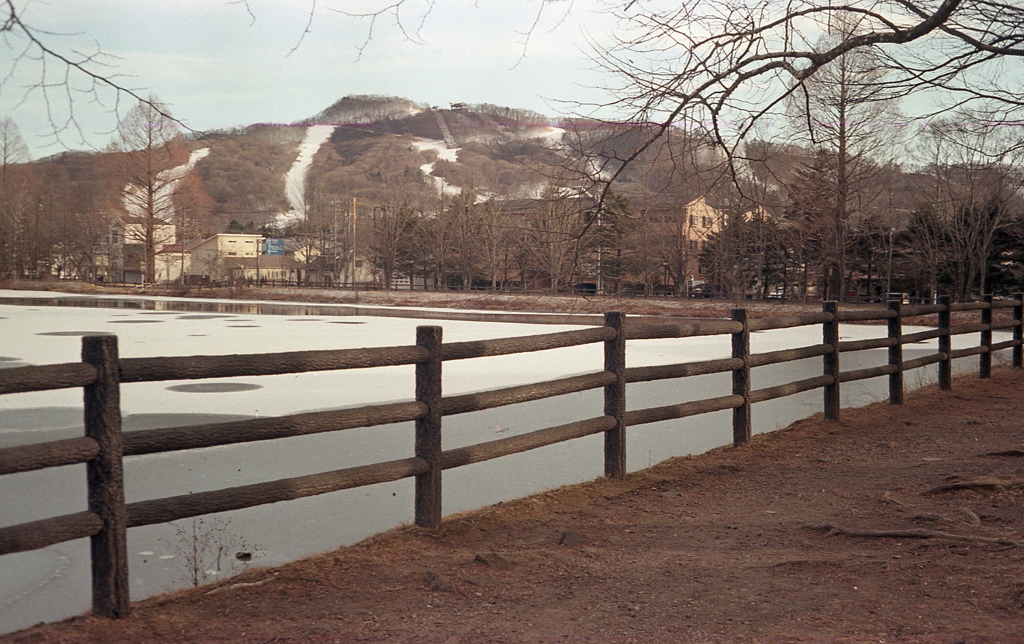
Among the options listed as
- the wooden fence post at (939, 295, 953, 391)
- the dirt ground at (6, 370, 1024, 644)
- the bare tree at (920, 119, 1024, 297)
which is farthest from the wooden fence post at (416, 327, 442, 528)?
the bare tree at (920, 119, 1024, 297)

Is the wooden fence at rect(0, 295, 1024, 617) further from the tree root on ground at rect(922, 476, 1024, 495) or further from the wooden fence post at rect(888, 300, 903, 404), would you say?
the wooden fence post at rect(888, 300, 903, 404)

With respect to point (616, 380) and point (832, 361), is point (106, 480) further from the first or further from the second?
point (832, 361)

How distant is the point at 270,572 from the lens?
462cm

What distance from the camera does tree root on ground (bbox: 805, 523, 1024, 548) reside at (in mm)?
4950

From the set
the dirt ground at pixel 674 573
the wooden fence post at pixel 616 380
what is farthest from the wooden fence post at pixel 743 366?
the wooden fence post at pixel 616 380

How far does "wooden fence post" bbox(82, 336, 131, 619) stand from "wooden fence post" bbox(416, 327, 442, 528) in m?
1.85

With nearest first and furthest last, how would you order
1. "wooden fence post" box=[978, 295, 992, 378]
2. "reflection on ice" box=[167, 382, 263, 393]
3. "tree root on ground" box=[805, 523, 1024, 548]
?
1. "tree root on ground" box=[805, 523, 1024, 548]
2. "reflection on ice" box=[167, 382, 263, 393]
3. "wooden fence post" box=[978, 295, 992, 378]

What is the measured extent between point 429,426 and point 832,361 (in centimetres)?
580

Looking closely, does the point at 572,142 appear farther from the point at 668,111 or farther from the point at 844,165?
the point at 844,165

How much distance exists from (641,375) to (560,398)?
5.95 m

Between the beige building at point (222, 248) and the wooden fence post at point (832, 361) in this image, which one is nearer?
the wooden fence post at point (832, 361)

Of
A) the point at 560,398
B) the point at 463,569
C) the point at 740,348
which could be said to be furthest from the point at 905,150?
the point at 463,569

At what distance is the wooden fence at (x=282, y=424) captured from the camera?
3691 mm

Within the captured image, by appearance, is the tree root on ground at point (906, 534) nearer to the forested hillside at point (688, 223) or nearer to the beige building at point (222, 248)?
the forested hillside at point (688, 223)
